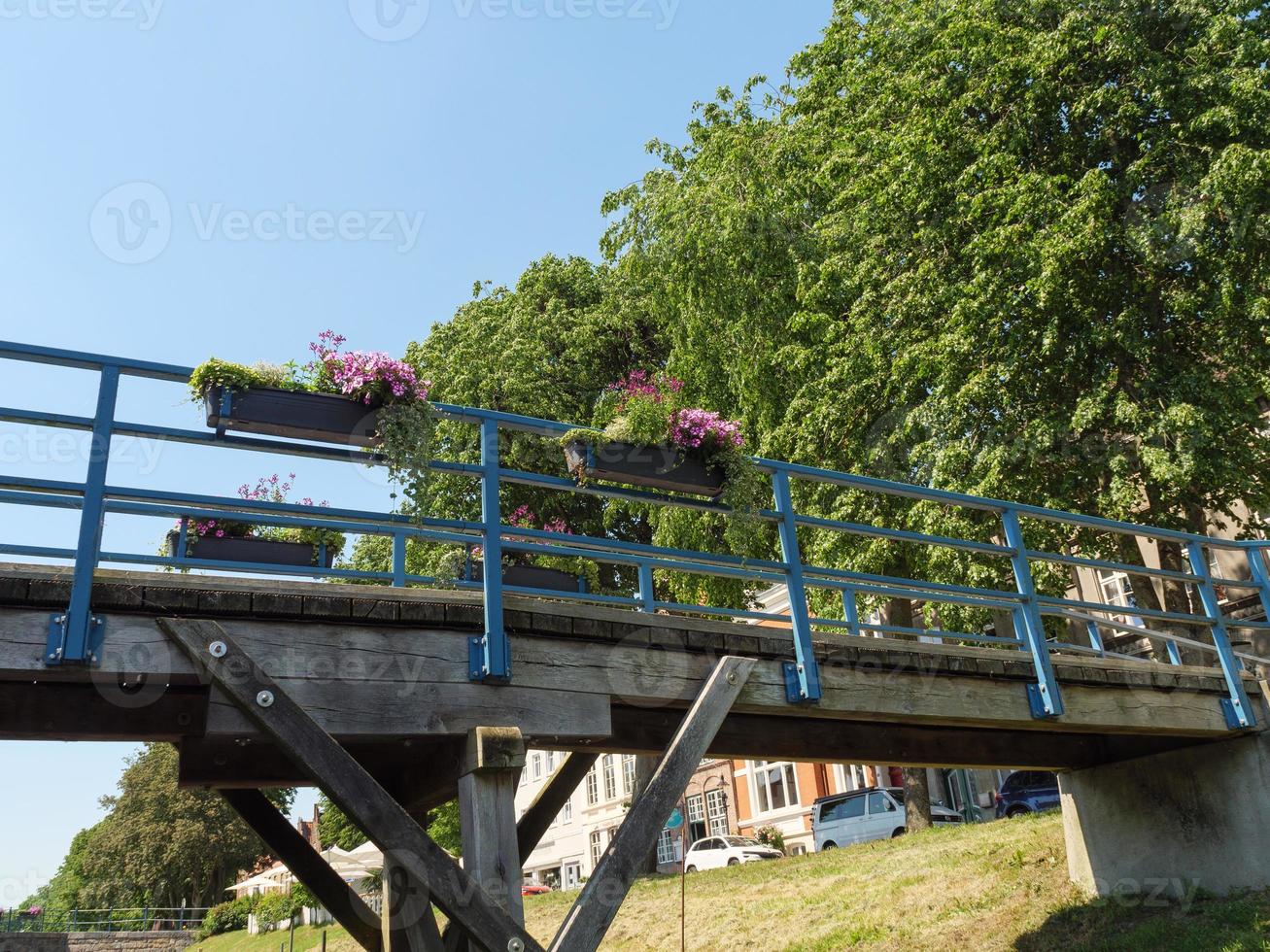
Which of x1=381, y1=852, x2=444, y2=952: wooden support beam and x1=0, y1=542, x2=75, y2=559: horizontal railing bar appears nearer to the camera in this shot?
x1=0, y1=542, x2=75, y2=559: horizontal railing bar

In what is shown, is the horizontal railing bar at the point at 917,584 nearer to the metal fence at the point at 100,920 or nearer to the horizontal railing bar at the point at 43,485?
the horizontal railing bar at the point at 43,485

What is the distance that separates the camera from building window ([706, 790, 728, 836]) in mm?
42625

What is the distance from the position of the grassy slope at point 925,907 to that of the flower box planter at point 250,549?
681cm

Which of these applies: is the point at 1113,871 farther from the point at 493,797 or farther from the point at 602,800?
the point at 602,800

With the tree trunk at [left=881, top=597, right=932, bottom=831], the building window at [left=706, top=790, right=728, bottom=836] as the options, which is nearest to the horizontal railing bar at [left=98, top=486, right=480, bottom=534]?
the tree trunk at [left=881, top=597, right=932, bottom=831]

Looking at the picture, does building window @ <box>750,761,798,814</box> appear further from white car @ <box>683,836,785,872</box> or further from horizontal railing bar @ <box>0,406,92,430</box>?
horizontal railing bar @ <box>0,406,92,430</box>

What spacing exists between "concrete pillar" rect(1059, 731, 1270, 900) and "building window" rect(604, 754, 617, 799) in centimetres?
4327

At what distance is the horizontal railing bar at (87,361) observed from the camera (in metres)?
4.79

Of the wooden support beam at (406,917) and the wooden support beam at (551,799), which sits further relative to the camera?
the wooden support beam at (551,799)

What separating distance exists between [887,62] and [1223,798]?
43.6 ft

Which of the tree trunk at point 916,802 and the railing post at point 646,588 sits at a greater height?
the railing post at point 646,588

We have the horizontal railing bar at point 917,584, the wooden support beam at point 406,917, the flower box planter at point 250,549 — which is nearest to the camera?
the wooden support beam at point 406,917

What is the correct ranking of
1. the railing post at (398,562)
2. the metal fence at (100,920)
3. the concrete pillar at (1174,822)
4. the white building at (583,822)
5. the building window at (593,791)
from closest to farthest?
the railing post at (398,562) → the concrete pillar at (1174,822) → the metal fence at (100,920) → the white building at (583,822) → the building window at (593,791)

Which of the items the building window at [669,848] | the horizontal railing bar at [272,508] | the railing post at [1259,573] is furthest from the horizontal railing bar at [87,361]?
the building window at [669,848]
